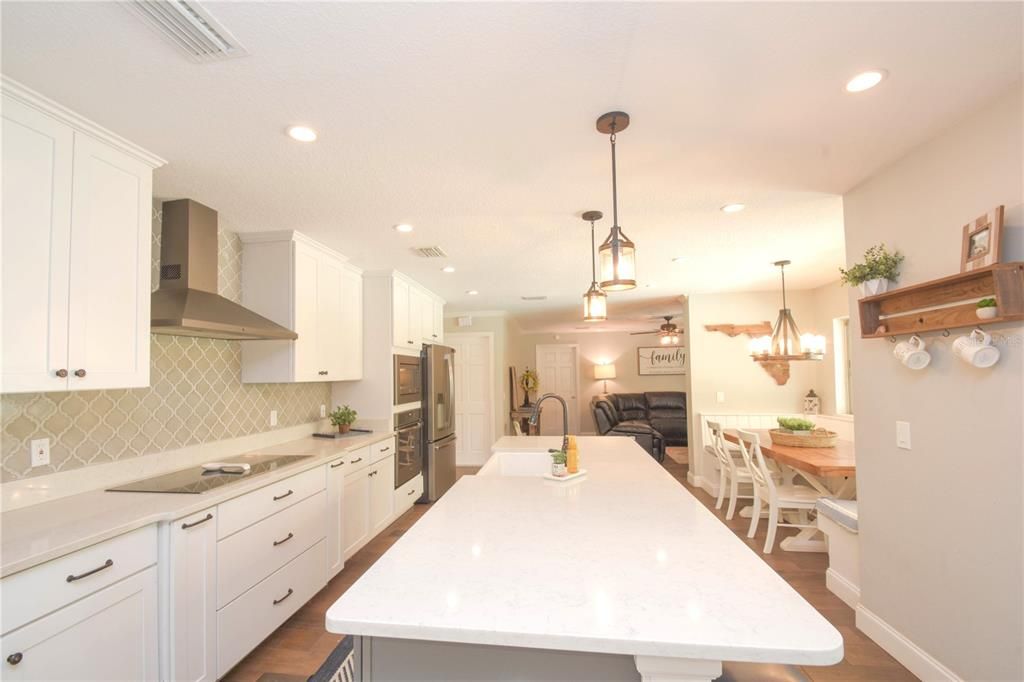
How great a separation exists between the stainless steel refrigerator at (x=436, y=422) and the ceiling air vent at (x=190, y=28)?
152 inches

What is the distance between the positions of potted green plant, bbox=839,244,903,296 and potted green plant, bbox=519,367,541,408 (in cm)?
763

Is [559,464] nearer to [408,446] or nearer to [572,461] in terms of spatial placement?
[572,461]

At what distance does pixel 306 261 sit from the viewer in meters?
3.33

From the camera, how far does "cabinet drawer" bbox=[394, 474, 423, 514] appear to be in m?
4.32

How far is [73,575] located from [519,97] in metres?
2.14

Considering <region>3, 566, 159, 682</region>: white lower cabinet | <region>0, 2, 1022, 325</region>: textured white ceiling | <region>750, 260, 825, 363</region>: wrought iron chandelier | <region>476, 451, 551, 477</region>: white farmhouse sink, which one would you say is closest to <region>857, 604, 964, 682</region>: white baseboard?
<region>476, 451, 551, 477</region>: white farmhouse sink

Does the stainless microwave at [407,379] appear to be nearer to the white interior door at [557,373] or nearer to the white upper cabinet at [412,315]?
the white upper cabinet at [412,315]

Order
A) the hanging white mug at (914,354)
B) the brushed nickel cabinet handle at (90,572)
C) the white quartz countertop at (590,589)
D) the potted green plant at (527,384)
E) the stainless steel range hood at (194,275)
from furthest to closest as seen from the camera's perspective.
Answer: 1. the potted green plant at (527,384)
2. the stainless steel range hood at (194,275)
3. the hanging white mug at (914,354)
4. the brushed nickel cabinet handle at (90,572)
5. the white quartz countertop at (590,589)

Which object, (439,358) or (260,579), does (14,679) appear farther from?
(439,358)

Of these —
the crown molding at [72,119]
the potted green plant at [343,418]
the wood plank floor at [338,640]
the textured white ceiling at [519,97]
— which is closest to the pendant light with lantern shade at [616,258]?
the textured white ceiling at [519,97]

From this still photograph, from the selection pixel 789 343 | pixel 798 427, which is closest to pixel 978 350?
pixel 798 427

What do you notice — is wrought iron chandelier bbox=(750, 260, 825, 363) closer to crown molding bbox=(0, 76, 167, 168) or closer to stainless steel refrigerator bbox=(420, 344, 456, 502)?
stainless steel refrigerator bbox=(420, 344, 456, 502)

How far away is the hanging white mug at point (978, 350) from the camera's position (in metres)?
1.70

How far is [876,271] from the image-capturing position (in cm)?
226
